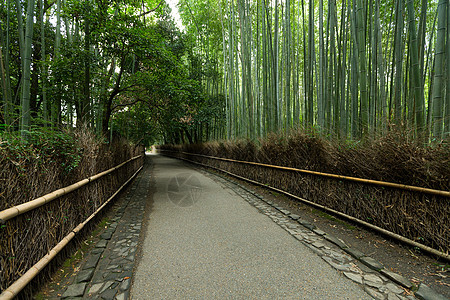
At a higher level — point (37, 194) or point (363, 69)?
point (363, 69)

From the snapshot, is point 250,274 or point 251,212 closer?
point 250,274

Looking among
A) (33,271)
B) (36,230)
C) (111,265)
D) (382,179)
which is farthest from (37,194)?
(382,179)

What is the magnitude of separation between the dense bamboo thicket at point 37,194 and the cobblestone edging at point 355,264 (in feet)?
7.87

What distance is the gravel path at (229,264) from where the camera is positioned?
158cm

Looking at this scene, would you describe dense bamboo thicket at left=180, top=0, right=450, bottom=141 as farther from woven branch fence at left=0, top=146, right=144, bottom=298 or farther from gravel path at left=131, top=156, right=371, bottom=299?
woven branch fence at left=0, top=146, right=144, bottom=298

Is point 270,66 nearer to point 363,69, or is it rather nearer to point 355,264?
point 363,69

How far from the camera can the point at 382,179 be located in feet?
7.82

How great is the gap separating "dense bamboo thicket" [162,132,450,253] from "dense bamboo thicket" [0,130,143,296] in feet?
10.4

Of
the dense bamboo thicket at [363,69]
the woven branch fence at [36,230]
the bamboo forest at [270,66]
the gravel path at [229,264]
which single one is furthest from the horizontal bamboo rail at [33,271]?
the dense bamboo thicket at [363,69]

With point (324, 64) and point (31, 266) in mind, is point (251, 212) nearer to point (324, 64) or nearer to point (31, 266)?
point (31, 266)

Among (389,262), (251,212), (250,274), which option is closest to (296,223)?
(251,212)

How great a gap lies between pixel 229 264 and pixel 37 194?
1.68 meters

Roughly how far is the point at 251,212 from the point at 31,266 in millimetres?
2748

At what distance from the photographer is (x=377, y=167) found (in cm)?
242
